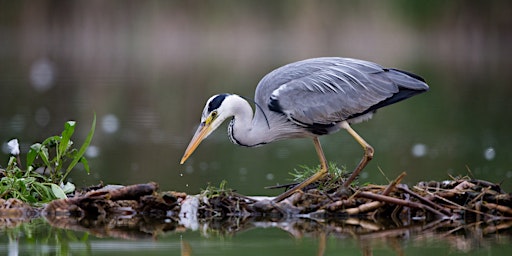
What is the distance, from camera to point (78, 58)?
1096 inches

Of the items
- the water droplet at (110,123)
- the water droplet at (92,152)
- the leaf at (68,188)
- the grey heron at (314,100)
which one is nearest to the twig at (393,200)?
the grey heron at (314,100)

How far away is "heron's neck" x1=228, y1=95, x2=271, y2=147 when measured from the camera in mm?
7711

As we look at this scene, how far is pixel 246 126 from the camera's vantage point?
306 inches

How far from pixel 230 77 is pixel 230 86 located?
2.70 meters

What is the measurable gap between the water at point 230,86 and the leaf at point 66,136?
0.75m

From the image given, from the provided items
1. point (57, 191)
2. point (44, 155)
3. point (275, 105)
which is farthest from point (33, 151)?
→ point (275, 105)

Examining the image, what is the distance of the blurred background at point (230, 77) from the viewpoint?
442 inches

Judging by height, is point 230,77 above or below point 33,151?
below

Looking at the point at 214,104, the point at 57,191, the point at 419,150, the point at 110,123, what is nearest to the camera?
the point at 57,191

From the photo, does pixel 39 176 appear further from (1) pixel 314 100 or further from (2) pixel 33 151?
(1) pixel 314 100

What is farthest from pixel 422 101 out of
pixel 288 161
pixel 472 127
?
pixel 288 161

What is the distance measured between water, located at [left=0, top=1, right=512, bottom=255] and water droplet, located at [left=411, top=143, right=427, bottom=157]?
81mm

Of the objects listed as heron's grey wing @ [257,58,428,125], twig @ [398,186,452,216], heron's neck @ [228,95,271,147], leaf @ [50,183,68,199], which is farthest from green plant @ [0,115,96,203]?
twig @ [398,186,452,216]

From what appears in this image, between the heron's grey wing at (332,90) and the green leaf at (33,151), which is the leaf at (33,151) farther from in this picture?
the heron's grey wing at (332,90)
